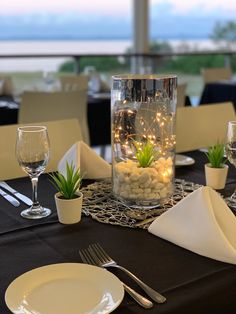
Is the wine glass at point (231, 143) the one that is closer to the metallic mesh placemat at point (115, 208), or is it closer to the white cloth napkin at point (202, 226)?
the metallic mesh placemat at point (115, 208)

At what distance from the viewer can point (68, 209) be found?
1146 mm

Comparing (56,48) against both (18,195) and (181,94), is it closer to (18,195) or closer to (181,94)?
(181,94)

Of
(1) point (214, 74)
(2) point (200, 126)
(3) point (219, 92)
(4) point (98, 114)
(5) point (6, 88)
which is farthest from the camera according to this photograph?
(1) point (214, 74)

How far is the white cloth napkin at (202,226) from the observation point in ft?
3.21

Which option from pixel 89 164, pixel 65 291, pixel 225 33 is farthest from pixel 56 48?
pixel 65 291

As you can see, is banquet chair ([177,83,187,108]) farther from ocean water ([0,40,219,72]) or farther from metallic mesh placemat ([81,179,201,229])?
metallic mesh placemat ([81,179,201,229])

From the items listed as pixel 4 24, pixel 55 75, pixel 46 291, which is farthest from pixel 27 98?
pixel 4 24

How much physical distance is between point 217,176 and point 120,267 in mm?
592

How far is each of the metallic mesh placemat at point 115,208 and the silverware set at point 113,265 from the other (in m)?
0.15

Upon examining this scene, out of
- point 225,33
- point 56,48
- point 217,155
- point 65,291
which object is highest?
point 225,33

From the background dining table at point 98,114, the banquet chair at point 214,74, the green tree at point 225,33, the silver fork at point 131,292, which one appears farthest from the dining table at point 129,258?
the green tree at point 225,33

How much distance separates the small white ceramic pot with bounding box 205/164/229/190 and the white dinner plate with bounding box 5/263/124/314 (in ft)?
2.03

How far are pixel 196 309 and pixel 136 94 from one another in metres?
0.63

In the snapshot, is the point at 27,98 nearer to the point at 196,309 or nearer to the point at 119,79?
the point at 119,79
